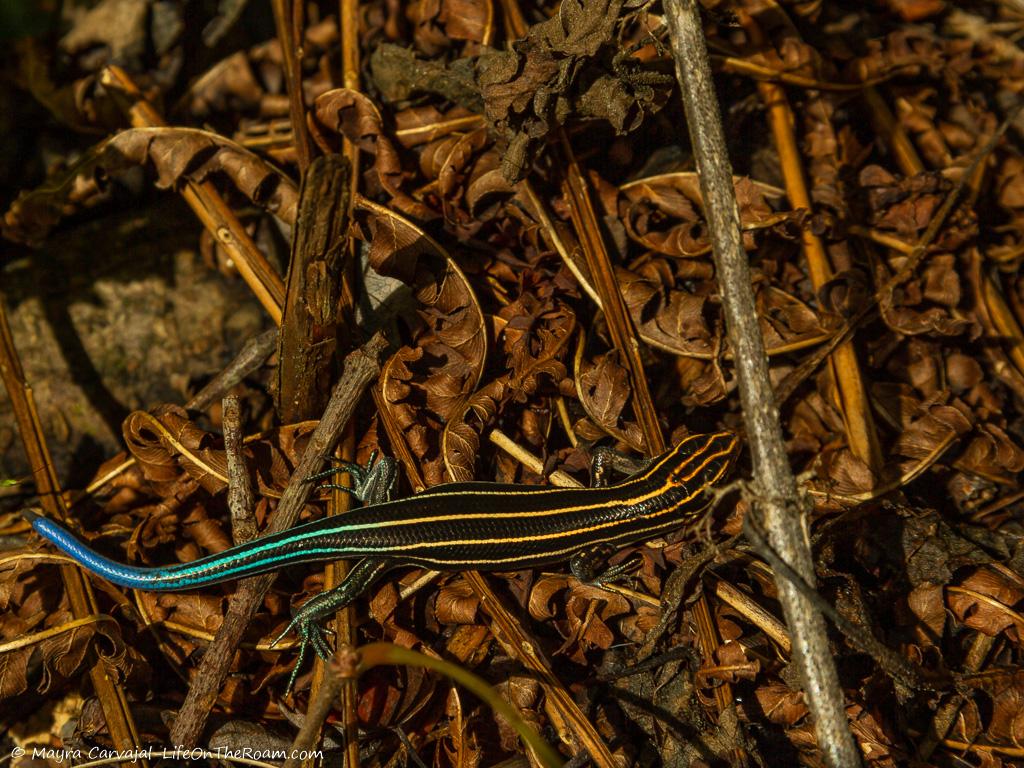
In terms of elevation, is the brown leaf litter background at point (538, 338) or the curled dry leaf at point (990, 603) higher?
the brown leaf litter background at point (538, 338)

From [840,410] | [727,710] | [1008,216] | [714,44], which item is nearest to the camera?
[727,710]

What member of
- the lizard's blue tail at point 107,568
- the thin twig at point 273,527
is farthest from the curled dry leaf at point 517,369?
the lizard's blue tail at point 107,568

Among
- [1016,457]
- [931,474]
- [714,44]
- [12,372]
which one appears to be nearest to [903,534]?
[931,474]

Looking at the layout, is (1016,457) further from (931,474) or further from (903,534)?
(903,534)

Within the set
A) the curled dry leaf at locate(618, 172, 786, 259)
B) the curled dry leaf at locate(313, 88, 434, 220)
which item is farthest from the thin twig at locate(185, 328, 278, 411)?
the curled dry leaf at locate(618, 172, 786, 259)

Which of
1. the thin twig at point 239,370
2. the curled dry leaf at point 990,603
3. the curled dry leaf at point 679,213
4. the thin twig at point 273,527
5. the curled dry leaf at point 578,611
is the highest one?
the curled dry leaf at point 679,213

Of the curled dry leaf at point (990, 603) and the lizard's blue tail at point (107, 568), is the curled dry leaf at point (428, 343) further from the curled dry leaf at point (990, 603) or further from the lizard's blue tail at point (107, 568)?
the curled dry leaf at point (990, 603)
